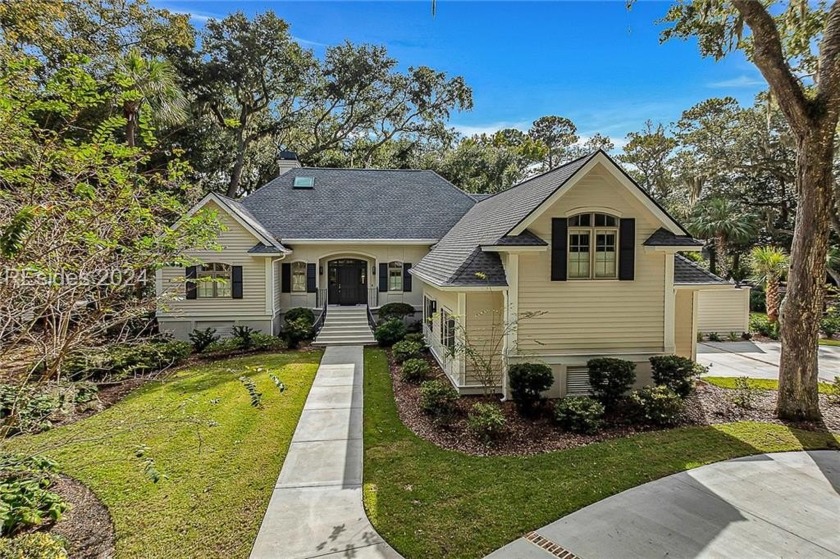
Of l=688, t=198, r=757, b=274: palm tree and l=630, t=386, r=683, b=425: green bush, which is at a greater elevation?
l=688, t=198, r=757, b=274: palm tree

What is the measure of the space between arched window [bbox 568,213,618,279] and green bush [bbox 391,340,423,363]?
18.0ft

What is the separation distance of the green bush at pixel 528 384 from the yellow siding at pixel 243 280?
35.5 ft

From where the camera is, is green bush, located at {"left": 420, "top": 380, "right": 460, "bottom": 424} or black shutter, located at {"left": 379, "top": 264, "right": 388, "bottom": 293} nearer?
green bush, located at {"left": 420, "top": 380, "right": 460, "bottom": 424}

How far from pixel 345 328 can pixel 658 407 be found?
453 inches

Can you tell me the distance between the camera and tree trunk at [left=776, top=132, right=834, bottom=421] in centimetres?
817

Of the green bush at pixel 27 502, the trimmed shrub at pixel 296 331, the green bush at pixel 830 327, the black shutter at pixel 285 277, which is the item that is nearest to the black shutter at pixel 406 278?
the trimmed shrub at pixel 296 331

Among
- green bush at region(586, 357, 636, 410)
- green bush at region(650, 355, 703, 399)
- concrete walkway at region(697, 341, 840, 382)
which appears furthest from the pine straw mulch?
concrete walkway at region(697, 341, 840, 382)

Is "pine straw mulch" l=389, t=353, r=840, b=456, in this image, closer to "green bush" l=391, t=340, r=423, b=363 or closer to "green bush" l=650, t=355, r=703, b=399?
"green bush" l=650, t=355, r=703, b=399

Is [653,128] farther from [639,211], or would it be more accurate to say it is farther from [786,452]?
[786,452]

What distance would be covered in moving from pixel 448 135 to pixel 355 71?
8.89 metres

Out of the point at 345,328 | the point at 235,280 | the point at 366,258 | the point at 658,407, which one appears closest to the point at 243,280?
the point at 235,280

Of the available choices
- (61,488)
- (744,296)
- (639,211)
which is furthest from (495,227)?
(744,296)

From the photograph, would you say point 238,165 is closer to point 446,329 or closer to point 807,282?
point 446,329

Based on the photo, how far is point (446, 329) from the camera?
38.5ft
